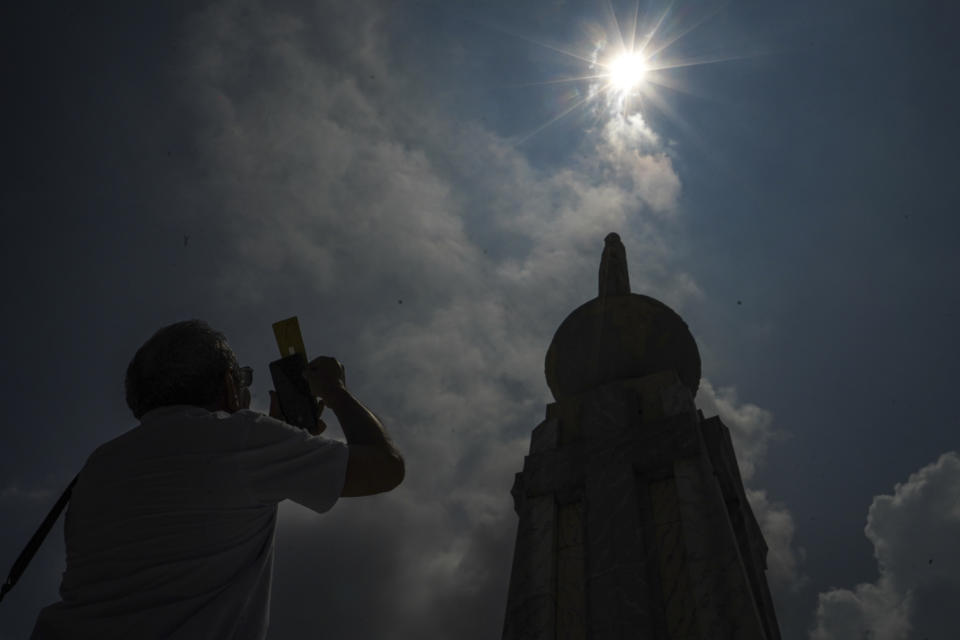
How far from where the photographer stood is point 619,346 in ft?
34.6

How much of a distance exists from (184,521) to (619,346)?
922 cm

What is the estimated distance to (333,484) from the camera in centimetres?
210

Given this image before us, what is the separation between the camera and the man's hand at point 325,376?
2502mm

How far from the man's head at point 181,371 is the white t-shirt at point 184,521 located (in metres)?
0.12

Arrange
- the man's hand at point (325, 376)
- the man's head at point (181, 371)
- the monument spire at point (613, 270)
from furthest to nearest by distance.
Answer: the monument spire at point (613, 270) < the man's hand at point (325, 376) < the man's head at point (181, 371)

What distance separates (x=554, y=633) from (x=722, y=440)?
359 centimetres

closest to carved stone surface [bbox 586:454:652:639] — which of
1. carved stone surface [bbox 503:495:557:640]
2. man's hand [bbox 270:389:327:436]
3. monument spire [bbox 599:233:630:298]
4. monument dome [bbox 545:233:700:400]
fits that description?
carved stone surface [bbox 503:495:557:640]

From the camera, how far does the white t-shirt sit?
179cm

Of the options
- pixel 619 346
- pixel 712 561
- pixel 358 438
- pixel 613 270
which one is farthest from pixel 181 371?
pixel 613 270

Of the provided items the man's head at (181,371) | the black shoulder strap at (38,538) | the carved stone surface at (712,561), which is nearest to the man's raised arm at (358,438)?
the man's head at (181,371)

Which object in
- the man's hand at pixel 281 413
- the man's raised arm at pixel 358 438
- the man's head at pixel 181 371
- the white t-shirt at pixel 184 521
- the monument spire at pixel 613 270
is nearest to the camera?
the white t-shirt at pixel 184 521

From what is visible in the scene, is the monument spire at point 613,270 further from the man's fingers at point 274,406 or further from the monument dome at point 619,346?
the man's fingers at point 274,406

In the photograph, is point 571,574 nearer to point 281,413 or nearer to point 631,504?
point 631,504

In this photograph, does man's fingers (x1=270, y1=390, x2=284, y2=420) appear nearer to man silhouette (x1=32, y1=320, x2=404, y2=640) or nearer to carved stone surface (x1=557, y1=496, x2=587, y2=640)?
man silhouette (x1=32, y1=320, x2=404, y2=640)
